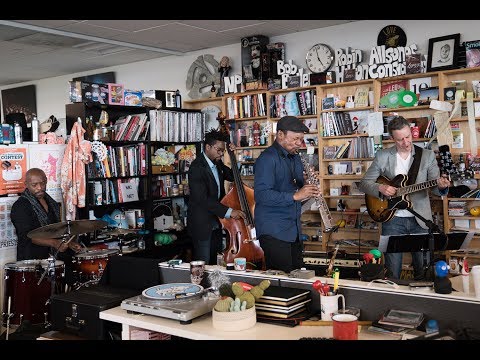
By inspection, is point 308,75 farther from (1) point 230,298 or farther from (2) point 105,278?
(1) point 230,298

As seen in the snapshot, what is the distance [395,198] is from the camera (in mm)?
4238

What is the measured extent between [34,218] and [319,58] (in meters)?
3.72

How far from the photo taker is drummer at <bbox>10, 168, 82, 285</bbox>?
4898 mm

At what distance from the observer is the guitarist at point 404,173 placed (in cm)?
412

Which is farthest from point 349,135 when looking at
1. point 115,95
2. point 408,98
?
point 115,95

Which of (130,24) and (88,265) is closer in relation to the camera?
(88,265)

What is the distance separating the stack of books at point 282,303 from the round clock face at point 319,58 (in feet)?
15.1

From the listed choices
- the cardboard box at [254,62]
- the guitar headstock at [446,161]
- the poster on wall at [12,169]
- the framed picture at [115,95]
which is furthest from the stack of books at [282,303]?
the cardboard box at [254,62]

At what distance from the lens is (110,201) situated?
6.18 metres

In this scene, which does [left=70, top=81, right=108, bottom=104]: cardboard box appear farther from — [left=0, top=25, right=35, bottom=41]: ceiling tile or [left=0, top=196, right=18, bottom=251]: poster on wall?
[left=0, top=196, right=18, bottom=251]: poster on wall

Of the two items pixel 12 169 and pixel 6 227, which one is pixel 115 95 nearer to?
pixel 12 169

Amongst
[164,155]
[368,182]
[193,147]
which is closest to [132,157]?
[164,155]

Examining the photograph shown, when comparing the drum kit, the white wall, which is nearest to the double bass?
the drum kit

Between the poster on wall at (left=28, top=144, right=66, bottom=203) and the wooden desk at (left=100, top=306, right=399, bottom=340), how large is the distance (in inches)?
129
